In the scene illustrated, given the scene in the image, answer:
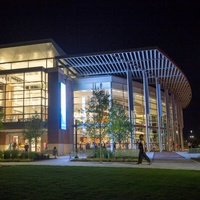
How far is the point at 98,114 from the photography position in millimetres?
21188

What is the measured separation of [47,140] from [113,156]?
48.9 ft

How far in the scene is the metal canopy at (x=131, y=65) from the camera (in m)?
35.7

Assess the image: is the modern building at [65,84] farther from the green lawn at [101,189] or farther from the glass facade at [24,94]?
the green lawn at [101,189]

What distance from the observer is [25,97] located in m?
37.6

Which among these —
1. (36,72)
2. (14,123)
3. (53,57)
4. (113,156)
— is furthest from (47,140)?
(113,156)

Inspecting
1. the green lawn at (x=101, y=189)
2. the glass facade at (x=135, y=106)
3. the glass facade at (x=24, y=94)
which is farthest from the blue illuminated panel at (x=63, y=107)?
the green lawn at (x=101, y=189)

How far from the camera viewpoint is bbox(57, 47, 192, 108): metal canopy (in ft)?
117

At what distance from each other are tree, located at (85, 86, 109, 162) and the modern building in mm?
12943

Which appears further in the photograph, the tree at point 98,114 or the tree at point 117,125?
the tree at point 117,125

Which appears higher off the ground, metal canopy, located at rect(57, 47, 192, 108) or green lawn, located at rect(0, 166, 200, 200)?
metal canopy, located at rect(57, 47, 192, 108)

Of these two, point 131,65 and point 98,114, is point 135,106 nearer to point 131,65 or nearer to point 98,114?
point 131,65

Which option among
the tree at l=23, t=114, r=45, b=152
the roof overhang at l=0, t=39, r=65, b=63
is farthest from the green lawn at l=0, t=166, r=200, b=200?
the roof overhang at l=0, t=39, r=65, b=63

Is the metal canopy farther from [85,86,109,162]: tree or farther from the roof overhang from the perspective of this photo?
[85,86,109,162]: tree

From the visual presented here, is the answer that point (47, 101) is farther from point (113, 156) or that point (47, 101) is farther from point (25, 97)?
point (113, 156)
